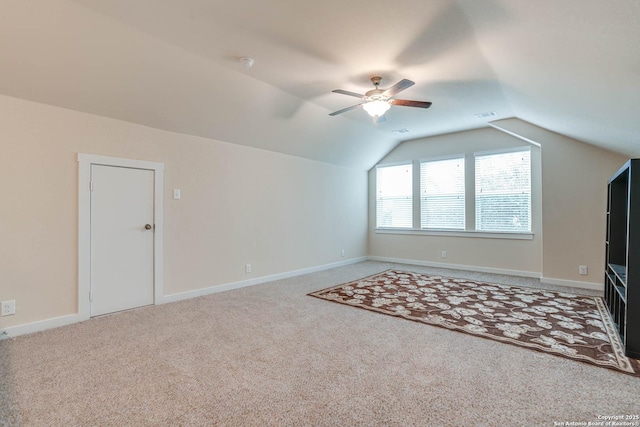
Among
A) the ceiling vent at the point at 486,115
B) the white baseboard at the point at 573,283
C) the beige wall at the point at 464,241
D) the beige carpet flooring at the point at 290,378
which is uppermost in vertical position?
the ceiling vent at the point at 486,115

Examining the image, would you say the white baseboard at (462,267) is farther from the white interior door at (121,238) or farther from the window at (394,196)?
the white interior door at (121,238)

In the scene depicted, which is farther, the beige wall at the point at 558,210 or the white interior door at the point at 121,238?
the beige wall at the point at 558,210

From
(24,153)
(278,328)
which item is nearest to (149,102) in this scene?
(24,153)

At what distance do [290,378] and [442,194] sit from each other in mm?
5306

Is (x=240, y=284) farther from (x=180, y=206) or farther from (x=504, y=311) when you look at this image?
(x=504, y=311)

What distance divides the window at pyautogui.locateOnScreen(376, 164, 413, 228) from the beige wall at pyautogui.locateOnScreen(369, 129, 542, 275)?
176mm

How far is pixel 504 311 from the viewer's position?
3.52 metres

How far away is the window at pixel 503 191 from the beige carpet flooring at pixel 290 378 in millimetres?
3554

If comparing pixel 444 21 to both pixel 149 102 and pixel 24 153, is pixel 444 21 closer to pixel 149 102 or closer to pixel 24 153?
pixel 149 102

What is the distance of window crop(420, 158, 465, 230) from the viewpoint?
6117 mm

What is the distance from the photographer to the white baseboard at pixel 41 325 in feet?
9.31

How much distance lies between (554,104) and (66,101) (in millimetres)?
5393

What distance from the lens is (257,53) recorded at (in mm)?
2980

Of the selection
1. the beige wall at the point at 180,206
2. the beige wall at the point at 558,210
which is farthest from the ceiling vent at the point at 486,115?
the beige wall at the point at 180,206
